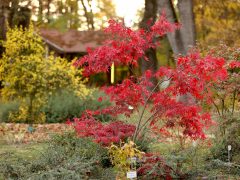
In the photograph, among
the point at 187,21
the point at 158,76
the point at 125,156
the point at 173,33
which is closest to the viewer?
the point at 125,156

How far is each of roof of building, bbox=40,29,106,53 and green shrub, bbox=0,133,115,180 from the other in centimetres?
2515

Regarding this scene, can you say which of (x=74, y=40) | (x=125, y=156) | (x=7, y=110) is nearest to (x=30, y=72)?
(x=7, y=110)

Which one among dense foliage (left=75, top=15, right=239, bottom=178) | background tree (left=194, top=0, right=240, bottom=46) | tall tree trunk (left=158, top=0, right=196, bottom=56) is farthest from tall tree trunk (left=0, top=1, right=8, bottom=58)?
dense foliage (left=75, top=15, right=239, bottom=178)

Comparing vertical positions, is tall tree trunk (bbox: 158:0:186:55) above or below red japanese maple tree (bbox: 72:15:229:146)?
above

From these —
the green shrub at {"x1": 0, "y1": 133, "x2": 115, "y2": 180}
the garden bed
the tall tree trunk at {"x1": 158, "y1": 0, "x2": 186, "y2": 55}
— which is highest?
the tall tree trunk at {"x1": 158, "y1": 0, "x2": 186, "y2": 55}

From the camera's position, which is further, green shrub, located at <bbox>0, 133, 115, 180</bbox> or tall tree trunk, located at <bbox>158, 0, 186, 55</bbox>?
tall tree trunk, located at <bbox>158, 0, 186, 55</bbox>

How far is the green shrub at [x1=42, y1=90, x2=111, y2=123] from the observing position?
17469 millimetres

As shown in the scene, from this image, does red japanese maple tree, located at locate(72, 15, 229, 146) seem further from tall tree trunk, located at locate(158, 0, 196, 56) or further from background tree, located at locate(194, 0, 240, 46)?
background tree, located at locate(194, 0, 240, 46)

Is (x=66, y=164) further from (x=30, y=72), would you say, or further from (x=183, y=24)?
(x=183, y=24)

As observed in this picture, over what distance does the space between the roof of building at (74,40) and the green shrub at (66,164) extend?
990 inches

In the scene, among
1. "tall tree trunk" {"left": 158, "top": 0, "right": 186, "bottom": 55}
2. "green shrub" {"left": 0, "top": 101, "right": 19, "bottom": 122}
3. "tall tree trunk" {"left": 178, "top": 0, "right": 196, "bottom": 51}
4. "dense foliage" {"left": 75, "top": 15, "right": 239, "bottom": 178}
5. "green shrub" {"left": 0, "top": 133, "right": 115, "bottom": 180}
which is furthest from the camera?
"tall tree trunk" {"left": 158, "top": 0, "right": 186, "bottom": 55}

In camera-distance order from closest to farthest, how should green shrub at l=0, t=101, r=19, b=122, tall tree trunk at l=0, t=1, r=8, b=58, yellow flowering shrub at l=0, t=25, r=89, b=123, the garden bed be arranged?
the garden bed < yellow flowering shrub at l=0, t=25, r=89, b=123 < green shrub at l=0, t=101, r=19, b=122 < tall tree trunk at l=0, t=1, r=8, b=58

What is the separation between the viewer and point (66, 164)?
7.58 metres

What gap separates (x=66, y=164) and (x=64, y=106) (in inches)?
393
